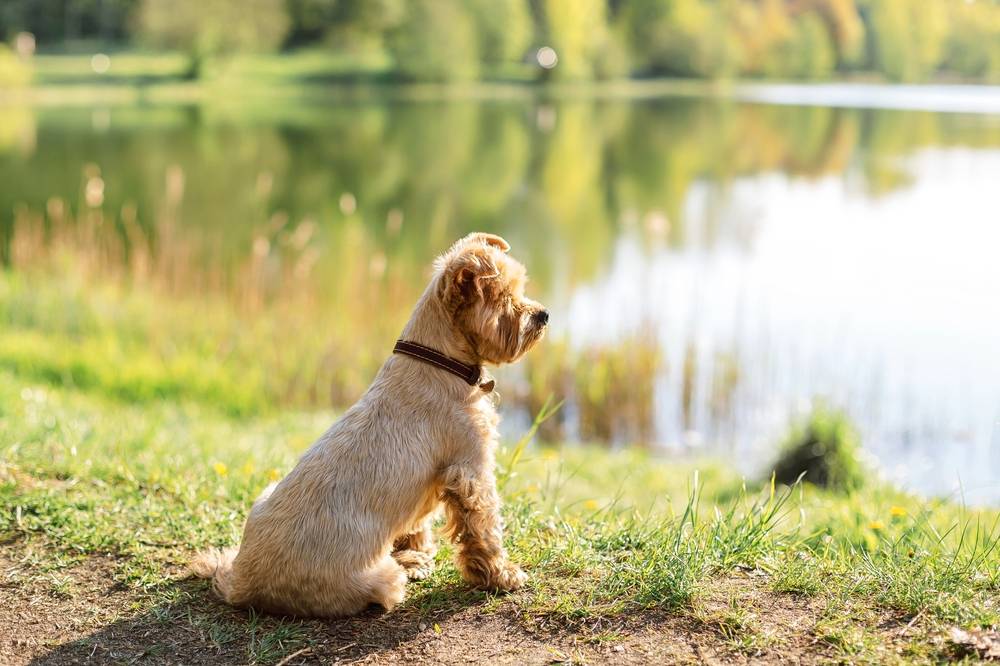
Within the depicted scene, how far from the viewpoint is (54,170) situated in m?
27.9

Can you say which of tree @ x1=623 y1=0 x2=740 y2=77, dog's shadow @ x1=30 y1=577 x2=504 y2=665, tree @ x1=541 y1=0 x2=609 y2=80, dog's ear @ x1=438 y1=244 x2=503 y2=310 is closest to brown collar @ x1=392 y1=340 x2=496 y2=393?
dog's ear @ x1=438 y1=244 x2=503 y2=310

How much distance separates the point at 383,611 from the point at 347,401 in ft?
24.7

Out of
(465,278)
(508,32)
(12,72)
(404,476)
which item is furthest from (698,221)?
(12,72)

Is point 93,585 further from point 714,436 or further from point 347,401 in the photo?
point 714,436

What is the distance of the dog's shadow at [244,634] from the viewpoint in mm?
3721

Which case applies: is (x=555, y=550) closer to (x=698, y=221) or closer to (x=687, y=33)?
(x=698, y=221)

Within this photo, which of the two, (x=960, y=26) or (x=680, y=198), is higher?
(x=960, y=26)

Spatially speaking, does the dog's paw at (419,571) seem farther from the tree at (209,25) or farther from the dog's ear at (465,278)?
the tree at (209,25)

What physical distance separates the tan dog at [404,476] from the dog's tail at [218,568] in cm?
1

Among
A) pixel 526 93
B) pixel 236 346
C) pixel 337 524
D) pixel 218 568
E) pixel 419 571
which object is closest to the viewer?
pixel 337 524

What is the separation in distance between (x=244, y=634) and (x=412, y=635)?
0.70 m

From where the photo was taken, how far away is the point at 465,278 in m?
3.91

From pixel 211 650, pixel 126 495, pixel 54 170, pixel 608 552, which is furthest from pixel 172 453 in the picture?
pixel 54 170

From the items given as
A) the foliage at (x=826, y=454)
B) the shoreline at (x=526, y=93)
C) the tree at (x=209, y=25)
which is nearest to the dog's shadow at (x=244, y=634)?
the foliage at (x=826, y=454)
